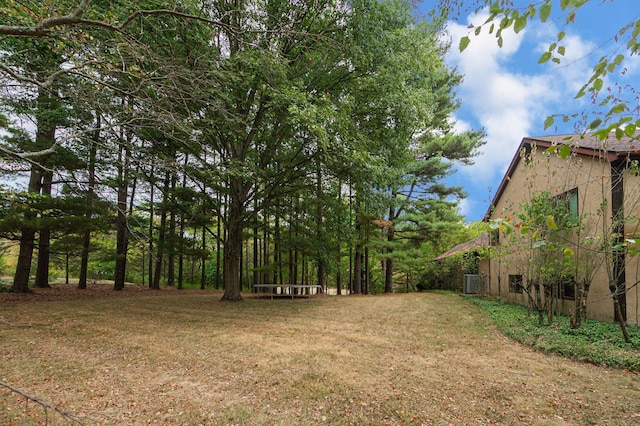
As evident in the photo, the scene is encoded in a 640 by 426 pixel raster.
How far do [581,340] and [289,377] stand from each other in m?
5.44

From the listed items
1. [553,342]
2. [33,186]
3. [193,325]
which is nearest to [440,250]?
[553,342]

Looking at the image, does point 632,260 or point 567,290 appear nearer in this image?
point 632,260

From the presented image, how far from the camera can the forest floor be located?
3.23 m

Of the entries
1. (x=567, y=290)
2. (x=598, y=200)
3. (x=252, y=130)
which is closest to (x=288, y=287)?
(x=252, y=130)

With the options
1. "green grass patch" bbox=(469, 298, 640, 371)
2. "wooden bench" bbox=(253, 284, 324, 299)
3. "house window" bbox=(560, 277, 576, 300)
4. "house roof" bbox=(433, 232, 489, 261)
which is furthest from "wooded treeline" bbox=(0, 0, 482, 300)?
"house window" bbox=(560, 277, 576, 300)

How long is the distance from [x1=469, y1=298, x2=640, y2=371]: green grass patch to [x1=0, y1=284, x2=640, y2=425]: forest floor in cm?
23

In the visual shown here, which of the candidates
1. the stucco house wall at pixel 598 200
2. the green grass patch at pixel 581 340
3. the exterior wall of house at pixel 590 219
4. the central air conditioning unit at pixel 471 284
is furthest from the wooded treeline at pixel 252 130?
the central air conditioning unit at pixel 471 284

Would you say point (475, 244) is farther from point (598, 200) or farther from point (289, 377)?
point (289, 377)

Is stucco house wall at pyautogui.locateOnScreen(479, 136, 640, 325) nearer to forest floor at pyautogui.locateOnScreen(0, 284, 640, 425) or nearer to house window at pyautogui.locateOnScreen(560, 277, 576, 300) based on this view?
house window at pyautogui.locateOnScreen(560, 277, 576, 300)

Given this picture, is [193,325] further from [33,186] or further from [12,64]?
[33,186]

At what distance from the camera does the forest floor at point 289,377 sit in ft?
10.6

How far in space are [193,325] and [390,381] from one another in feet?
15.6

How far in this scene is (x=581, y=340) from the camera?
587 centimetres

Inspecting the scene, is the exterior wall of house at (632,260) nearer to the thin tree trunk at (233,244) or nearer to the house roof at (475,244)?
Result: the house roof at (475,244)
